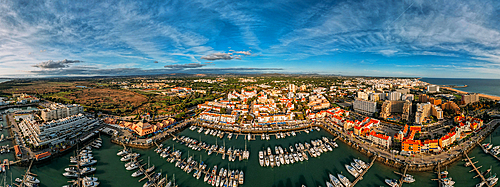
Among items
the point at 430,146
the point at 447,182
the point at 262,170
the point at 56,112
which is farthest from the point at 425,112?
the point at 56,112

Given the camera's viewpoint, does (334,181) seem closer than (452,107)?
Yes

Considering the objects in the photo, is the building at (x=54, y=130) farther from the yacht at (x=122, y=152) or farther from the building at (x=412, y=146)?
the building at (x=412, y=146)

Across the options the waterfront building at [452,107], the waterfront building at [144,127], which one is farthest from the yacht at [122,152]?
the waterfront building at [452,107]

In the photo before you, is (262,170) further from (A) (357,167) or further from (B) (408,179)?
(B) (408,179)

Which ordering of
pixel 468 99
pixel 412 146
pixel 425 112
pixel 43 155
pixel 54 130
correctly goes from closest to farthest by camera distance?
pixel 43 155 < pixel 412 146 < pixel 54 130 < pixel 425 112 < pixel 468 99

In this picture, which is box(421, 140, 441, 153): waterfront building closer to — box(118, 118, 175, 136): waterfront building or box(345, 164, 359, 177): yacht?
box(345, 164, 359, 177): yacht

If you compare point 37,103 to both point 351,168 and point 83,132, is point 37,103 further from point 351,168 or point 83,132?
point 351,168

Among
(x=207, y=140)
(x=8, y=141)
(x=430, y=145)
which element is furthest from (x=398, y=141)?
(x=8, y=141)

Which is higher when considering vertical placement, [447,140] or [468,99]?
[468,99]
